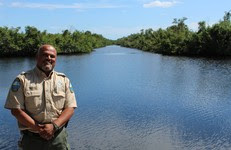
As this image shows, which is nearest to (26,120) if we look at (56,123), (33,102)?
(33,102)

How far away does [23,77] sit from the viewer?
3668 millimetres

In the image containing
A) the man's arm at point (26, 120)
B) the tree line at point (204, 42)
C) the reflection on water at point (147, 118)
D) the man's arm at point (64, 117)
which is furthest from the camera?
the tree line at point (204, 42)

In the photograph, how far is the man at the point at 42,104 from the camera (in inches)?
141

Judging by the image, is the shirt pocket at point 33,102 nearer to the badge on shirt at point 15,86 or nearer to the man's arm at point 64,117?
the badge on shirt at point 15,86

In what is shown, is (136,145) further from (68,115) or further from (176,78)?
(176,78)

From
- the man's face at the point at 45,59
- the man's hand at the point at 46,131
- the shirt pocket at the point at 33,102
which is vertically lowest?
the man's hand at the point at 46,131

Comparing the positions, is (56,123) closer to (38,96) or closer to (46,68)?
(38,96)

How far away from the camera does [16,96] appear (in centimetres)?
358

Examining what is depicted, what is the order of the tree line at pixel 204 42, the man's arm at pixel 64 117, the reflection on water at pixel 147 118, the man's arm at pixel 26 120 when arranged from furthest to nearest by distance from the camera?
the tree line at pixel 204 42 < the reflection on water at pixel 147 118 < the man's arm at pixel 64 117 < the man's arm at pixel 26 120

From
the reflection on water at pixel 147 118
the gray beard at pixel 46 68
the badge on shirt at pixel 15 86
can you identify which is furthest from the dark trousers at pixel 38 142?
the reflection on water at pixel 147 118

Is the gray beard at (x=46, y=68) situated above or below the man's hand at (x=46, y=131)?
above

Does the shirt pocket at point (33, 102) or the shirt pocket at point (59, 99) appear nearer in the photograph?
the shirt pocket at point (33, 102)

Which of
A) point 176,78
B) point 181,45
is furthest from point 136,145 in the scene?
point 181,45

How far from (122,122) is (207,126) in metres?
3.67
